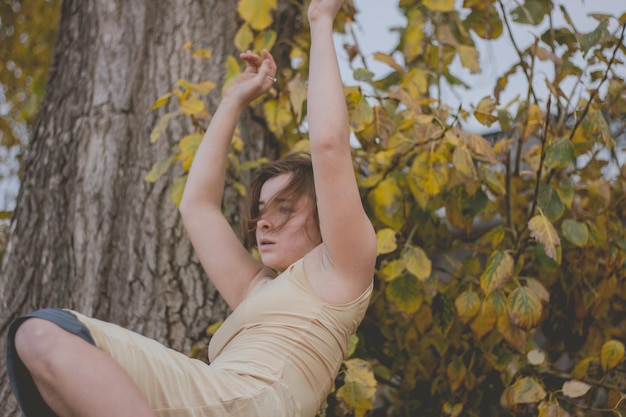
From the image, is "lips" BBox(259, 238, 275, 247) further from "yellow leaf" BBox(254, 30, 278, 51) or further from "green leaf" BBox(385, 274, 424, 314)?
"yellow leaf" BBox(254, 30, 278, 51)

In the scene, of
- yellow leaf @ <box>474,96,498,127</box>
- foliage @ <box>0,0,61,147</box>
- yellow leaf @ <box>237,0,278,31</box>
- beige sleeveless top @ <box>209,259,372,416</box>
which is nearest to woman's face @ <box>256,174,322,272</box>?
beige sleeveless top @ <box>209,259,372,416</box>

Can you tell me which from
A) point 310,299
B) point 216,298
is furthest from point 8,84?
point 310,299

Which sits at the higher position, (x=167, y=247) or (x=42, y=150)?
(x=42, y=150)

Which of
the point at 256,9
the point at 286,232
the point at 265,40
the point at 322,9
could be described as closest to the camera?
the point at 322,9

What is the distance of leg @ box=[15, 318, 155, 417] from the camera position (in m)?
1.17

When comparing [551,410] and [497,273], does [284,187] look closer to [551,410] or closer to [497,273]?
[497,273]

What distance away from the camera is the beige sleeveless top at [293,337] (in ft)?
4.89

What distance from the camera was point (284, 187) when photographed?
1.81 meters

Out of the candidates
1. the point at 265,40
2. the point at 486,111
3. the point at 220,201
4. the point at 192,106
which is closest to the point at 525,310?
the point at 486,111

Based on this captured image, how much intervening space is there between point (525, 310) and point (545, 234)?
8.7 inches

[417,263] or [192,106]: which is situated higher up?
[192,106]

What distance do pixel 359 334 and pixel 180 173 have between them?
79 centimetres

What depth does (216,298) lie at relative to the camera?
2383mm

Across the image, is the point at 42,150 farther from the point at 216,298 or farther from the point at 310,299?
the point at 310,299
